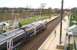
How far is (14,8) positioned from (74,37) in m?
2.49

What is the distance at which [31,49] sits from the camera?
4945 millimetres

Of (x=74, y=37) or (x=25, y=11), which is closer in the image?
(x=74, y=37)

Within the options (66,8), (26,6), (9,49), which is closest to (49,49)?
(66,8)

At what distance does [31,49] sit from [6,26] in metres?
1.14

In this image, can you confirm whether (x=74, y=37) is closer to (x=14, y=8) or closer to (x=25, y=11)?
(x=14, y=8)

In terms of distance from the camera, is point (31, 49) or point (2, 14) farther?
point (31, 49)

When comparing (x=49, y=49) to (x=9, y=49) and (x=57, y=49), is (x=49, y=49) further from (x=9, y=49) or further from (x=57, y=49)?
(x=9, y=49)

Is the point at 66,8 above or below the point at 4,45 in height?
above

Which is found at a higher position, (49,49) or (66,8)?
(66,8)

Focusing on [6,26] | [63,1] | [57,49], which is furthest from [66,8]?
[6,26]

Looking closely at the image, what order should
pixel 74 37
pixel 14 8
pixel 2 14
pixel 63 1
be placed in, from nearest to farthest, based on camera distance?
pixel 74 37, pixel 2 14, pixel 63 1, pixel 14 8

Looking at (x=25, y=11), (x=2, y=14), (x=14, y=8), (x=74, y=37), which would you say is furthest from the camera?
(x=25, y=11)

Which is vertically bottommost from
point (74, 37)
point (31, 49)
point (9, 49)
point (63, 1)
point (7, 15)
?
point (31, 49)

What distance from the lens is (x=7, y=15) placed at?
393 centimetres
